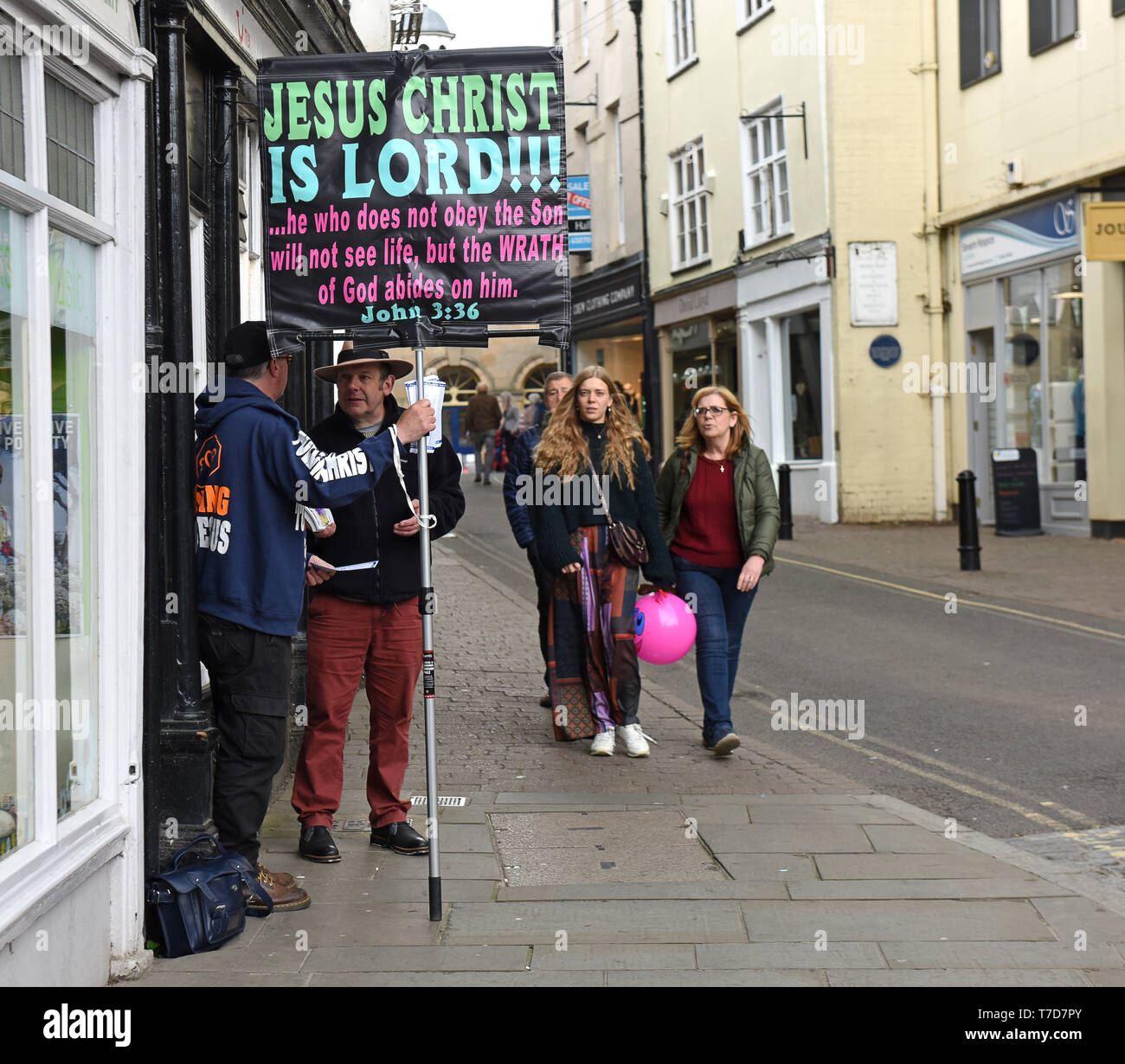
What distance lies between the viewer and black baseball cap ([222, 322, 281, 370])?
5027 mm

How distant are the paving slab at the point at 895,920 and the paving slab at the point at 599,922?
0.34 ft

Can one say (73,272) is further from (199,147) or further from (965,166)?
(965,166)

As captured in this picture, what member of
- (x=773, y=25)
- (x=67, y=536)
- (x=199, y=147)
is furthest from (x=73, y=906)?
(x=773, y=25)

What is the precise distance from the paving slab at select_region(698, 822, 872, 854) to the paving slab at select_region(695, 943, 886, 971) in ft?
3.57

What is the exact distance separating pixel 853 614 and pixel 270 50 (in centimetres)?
692

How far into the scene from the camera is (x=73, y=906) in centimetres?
406

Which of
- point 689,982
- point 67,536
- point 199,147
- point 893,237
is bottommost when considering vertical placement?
point 689,982

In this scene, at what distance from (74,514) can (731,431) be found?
407 cm

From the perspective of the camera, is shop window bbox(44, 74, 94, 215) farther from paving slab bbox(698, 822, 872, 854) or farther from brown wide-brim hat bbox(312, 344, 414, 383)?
paving slab bbox(698, 822, 872, 854)

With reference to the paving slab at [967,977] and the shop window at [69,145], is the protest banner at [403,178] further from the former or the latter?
the paving slab at [967,977]

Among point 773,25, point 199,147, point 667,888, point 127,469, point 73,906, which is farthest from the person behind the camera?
point 773,25

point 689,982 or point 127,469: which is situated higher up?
point 127,469

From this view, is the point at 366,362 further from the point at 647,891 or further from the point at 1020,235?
the point at 1020,235

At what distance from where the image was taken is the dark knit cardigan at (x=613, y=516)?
24.1 ft
